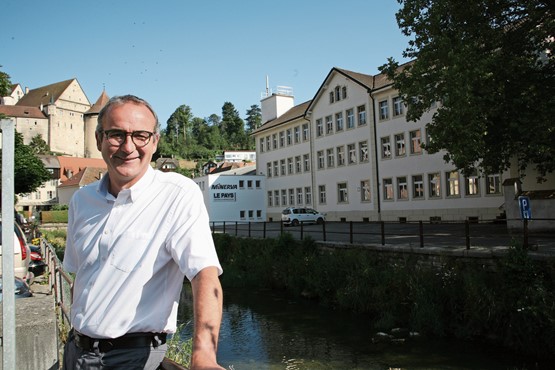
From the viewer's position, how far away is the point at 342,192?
39.6m

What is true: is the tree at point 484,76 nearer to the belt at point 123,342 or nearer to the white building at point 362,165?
the white building at point 362,165

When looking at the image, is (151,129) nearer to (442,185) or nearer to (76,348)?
(76,348)

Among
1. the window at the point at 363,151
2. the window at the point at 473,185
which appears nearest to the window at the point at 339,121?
the window at the point at 363,151

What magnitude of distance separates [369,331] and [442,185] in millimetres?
20569

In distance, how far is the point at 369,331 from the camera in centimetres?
1252

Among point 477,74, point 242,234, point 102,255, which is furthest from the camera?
point 242,234

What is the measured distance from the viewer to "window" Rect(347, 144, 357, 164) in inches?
1503

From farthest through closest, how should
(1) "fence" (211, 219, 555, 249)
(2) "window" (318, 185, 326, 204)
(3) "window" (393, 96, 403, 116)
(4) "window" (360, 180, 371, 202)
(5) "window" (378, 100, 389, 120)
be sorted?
1. (2) "window" (318, 185, 326, 204)
2. (4) "window" (360, 180, 371, 202)
3. (5) "window" (378, 100, 389, 120)
4. (3) "window" (393, 96, 403, 116)
5. (1) "fence" (211, 219, 555, 249)

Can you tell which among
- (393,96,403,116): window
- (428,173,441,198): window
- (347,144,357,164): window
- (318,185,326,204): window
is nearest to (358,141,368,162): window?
(347,144,357,164): window

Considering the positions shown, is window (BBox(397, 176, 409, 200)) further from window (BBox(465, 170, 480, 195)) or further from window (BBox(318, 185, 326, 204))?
window (BBox(318, 185, 326, 204))

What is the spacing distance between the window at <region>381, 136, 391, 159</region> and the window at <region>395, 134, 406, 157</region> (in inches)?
27.4

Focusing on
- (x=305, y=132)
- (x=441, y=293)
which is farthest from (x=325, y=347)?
(x=305, y=132)

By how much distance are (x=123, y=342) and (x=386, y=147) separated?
3473 cm

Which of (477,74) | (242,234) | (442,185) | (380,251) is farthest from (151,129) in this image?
(442,185)
